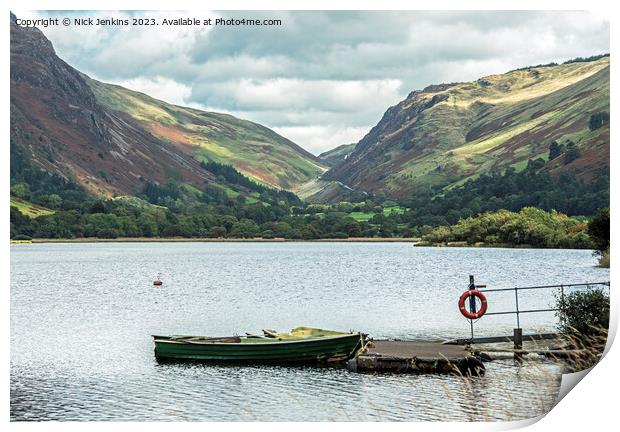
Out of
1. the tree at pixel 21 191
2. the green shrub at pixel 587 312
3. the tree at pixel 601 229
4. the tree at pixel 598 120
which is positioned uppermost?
the tree at pixel 598 120

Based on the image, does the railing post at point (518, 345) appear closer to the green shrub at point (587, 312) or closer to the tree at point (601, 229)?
the green shrub at point (587, 312)

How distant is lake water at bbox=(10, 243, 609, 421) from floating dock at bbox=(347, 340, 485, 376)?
1.21 feet

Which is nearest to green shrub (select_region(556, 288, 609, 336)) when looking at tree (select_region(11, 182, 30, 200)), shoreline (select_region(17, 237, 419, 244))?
shoreline (select_region(17, 237, 419, 244))

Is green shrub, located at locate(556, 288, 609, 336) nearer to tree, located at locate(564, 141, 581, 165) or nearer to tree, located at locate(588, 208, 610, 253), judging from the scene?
tree, located at locate(588, 208, 610, 253)

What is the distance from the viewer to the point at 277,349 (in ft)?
93.2

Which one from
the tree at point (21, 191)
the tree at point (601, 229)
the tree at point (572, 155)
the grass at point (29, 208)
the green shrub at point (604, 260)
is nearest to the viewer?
the tree at point (601, 229)

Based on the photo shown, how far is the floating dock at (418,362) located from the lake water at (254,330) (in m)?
0.37

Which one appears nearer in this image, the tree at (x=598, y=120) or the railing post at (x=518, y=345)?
the railing post at (x=518, y=345)

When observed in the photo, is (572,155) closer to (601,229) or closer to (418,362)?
(601,229)

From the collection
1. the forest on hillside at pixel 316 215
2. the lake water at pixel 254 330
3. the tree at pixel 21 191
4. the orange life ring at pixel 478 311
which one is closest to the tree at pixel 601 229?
the lake water at pixel 254 330

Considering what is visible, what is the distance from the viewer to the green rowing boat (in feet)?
93.0

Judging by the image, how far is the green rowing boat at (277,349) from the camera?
2836cm

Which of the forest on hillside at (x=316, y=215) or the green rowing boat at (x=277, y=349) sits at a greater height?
the forest on hillside at (x=316, y=215)

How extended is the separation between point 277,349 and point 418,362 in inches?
201
